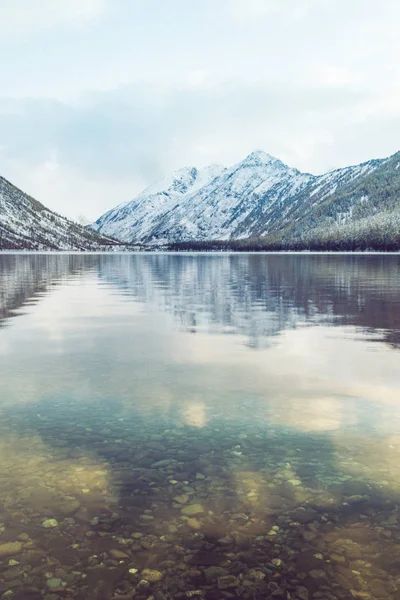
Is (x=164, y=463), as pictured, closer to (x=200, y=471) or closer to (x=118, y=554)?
(x=200, y=471)

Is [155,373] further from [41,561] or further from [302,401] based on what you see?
[41,561]

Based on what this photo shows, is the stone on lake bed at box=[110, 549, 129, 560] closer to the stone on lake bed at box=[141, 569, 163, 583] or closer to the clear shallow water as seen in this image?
the clear shallow water

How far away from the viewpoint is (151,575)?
845cm

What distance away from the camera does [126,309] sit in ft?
144

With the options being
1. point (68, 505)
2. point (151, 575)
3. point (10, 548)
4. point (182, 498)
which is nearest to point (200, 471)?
point (182, 498)

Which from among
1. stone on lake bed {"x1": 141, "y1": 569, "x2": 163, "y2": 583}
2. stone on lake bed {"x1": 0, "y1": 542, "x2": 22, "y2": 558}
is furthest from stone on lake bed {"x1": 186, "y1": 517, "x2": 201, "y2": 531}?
stone on lake bed {"x1": 0, "y1": 542, "x2": 22, "y2": 558}

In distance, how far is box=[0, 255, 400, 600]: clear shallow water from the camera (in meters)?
8.55

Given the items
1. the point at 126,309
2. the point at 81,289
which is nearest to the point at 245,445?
the point at 126,309

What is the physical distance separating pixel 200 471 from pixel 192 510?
1.69 m

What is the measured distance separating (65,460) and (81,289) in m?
53.1

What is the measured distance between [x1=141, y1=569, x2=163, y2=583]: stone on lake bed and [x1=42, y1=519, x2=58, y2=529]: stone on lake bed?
221cm

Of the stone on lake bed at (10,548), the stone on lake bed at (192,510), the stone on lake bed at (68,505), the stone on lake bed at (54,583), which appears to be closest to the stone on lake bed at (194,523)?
the stone on lake bed at (192,510)

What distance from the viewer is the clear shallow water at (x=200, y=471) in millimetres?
8547

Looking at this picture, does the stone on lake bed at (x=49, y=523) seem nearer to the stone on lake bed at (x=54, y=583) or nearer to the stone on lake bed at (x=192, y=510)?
the stone on lake bed at (x=54, y=583)
